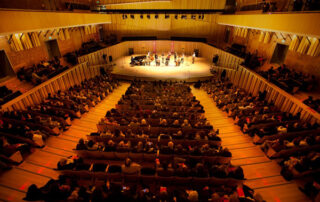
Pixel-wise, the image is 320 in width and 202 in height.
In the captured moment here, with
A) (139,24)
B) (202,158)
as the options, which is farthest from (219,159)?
(139,24)

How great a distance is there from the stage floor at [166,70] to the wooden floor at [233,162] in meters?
7.22

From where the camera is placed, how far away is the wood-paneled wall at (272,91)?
776 cm

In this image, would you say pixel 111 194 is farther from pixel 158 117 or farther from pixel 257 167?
pixel 257 167

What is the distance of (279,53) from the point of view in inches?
495

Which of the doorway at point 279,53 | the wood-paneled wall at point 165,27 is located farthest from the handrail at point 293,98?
the wood-paneled wall at point 165,27

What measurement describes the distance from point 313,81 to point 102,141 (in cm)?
1234

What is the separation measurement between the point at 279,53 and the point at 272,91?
4708 millimetres

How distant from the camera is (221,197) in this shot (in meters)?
4.41

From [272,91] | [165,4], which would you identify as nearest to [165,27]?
[165,4]

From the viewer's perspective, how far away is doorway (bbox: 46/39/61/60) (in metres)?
13.8

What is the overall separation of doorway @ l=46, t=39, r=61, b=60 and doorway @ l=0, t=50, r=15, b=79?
389 centimetres

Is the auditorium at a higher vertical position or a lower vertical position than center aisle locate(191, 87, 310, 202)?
higher

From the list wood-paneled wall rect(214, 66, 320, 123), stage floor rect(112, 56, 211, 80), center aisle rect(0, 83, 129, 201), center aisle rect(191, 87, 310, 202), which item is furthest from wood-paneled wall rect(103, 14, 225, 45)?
center aisle rect(0, 83, 129, 201)

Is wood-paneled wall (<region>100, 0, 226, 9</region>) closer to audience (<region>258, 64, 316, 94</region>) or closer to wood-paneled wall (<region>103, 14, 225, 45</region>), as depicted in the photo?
wood-paneled wall (<region>103, 14, 225, 45</region>)
